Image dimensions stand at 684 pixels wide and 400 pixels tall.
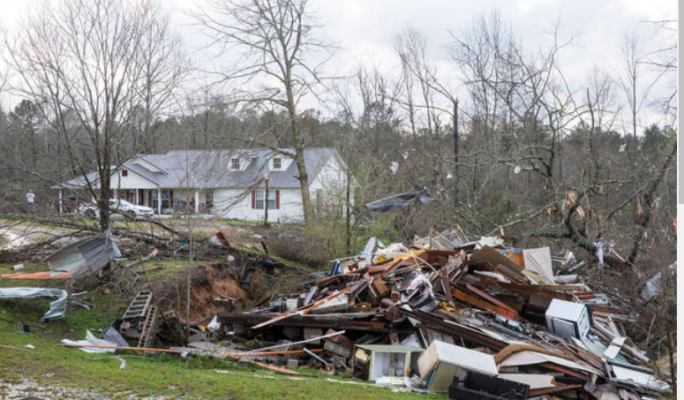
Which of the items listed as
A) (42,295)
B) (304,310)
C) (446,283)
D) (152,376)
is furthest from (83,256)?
(446,283)

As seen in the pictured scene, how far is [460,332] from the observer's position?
8094 mm

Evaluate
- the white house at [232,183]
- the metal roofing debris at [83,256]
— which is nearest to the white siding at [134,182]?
the white house at [232,183]

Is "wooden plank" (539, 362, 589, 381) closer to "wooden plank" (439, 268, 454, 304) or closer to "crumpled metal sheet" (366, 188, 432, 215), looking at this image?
"wooden plank" (439, 268, 454, 304)

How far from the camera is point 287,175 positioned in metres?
31.7

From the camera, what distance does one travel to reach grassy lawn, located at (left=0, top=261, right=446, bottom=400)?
593cm

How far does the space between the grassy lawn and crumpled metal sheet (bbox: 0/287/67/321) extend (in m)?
0.20

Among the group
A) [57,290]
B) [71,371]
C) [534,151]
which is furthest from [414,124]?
[71,371]

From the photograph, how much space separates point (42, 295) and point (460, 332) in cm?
727

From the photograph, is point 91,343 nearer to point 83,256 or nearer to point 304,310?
point 83,256

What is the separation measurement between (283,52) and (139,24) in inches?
490

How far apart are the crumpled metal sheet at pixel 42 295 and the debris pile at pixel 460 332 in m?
2.70

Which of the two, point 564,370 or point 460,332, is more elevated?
point 460,332

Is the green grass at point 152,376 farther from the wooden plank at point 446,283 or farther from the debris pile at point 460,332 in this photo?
the wooden plank at point 446,283

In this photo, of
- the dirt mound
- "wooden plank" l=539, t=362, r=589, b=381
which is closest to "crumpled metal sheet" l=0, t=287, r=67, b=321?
the dirt mound
